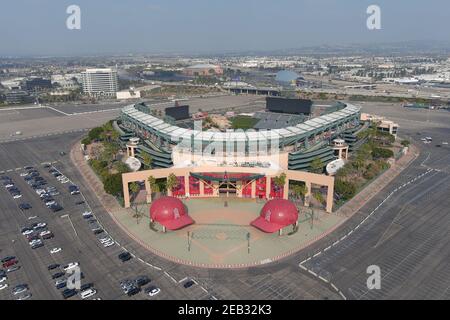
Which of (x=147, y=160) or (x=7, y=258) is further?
(x=147, y=160)

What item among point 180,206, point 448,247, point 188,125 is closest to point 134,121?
point 188,125

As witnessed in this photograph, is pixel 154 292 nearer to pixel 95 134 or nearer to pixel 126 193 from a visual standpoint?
pixel 126 193

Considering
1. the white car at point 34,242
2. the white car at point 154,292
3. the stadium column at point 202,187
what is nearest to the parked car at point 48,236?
the white car at point 34,242

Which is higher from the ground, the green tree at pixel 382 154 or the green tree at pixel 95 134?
the green tree at pixel 95 134

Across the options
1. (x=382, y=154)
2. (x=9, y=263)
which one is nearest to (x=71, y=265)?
(x=9, y=263)

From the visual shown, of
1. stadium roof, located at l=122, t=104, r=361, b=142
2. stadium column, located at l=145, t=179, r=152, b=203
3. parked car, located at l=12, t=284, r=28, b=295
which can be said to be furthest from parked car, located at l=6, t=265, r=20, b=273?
stadium roof, located at l=122, t=104, r=361, b=142

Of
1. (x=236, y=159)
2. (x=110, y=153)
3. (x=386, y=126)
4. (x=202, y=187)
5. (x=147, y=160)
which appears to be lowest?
(x=202, y=187)

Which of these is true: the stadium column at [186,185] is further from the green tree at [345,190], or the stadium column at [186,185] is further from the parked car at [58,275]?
the green tree at [345,190]
